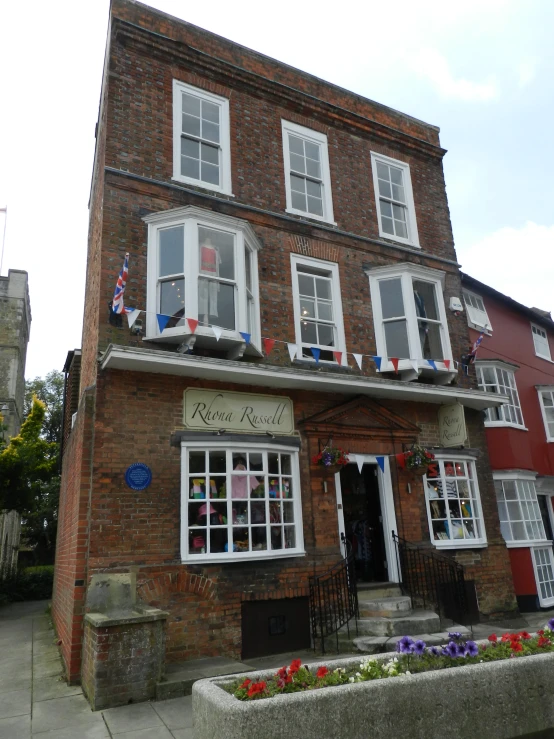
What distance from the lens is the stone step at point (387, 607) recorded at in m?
8.87

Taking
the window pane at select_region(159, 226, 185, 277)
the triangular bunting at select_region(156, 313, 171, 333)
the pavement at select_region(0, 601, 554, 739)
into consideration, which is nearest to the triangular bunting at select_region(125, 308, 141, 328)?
the triangular bunting at select_region(156, 313, 171, 333)

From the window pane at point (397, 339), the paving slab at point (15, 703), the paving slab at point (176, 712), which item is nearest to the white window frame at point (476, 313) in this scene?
the window pane at point (397, 339)

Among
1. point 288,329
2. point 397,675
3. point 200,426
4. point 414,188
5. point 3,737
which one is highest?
→ point 414,188

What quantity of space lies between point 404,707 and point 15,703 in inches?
186

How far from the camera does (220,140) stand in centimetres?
1116

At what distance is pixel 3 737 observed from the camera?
17.7 ft

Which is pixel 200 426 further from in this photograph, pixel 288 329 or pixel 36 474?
pixel 36 474

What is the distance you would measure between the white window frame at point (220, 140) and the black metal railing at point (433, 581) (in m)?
7.40

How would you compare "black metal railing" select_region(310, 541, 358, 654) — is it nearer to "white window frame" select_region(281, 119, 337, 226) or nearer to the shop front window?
the shop front window

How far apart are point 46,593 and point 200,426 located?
1538 cm

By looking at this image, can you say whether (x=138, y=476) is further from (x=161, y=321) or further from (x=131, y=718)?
(x=131, y=718)

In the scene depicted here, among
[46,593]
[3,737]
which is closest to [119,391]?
[3,737]

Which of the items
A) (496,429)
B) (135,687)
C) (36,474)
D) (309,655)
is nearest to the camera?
(135,687)

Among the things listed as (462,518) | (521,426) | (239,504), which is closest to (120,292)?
(239,504)
